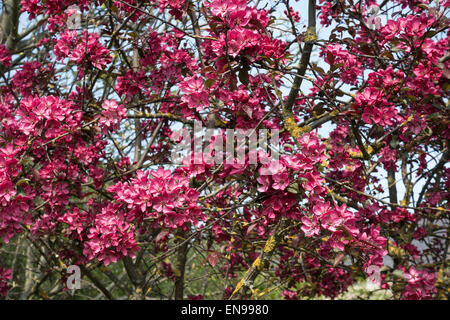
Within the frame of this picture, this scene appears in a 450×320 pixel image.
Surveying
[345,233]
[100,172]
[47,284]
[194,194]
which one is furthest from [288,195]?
[47,284]

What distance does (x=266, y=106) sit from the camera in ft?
9.31

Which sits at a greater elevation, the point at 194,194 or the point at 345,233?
the point at 194,194

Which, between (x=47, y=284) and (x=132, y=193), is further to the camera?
(x=47, y=284)

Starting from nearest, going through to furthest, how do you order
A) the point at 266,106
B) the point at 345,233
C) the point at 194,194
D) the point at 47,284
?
the point at 345,233, the point at 194,194, the point at 266,106, the point at 47,284

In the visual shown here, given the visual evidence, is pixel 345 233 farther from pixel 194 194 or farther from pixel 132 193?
pixel 132 193

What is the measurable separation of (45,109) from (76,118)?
0.28 metres

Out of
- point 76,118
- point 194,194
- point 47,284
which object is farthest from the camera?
point 47,284

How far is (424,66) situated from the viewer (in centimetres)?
228

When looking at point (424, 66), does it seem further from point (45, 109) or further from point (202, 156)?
point (45, 109)

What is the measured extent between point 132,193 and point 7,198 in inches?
27.0

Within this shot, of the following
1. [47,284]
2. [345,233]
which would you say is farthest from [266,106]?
[47,284]

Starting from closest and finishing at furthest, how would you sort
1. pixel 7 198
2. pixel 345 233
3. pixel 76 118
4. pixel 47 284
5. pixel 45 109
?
pixel 345 233 → pixel 7 198 → pixel 45 109 → pixel 76 118 → pixel 47 284
